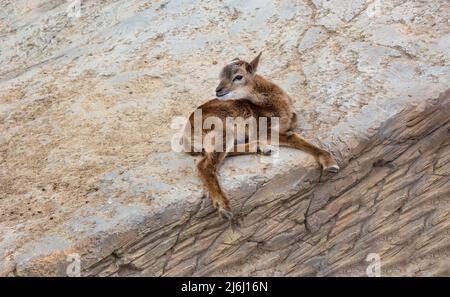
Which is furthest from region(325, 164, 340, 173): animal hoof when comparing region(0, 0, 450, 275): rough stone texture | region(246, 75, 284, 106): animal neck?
region(246, 75, 284, 106): animal neck

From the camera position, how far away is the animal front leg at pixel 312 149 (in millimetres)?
6551

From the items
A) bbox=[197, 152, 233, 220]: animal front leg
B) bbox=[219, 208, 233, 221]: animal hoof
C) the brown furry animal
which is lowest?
bbox=[219, 208, 233, 221]: animal hoof

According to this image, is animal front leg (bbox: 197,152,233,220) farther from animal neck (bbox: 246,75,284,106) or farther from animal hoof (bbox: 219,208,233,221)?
animal neck (bbox: 246,75,284,106)

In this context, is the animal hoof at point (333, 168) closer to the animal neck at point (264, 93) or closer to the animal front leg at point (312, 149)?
the animal front leg at point (312, 149)

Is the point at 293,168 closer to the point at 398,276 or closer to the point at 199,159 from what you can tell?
the point at 199,159

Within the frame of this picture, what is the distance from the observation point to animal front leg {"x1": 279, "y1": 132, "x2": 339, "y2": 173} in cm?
655

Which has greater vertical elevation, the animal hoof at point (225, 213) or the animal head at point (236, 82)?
the animal head at point (236, 82)

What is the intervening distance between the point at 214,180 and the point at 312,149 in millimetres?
875

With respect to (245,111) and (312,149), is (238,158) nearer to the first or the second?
(245,111)

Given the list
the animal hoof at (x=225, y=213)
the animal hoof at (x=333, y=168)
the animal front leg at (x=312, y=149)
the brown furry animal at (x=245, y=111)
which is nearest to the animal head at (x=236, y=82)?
the brown furry animal at (x=245, y=111)

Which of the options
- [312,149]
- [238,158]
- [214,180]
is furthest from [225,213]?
[312,149]

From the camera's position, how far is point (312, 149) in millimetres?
6605
